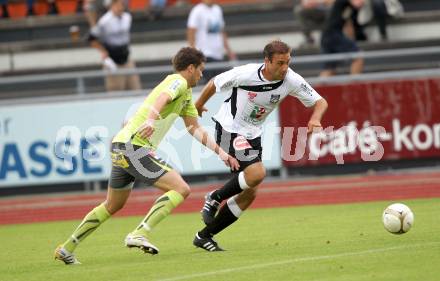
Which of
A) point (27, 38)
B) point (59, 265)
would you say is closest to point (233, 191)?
point (59, 265)

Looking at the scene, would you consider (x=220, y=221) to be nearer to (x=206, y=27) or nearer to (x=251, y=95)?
(x=251, y=95)

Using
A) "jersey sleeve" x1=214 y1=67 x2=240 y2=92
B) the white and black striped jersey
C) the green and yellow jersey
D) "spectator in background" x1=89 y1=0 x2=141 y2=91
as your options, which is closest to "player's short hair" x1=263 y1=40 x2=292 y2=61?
the white and black striped jersey

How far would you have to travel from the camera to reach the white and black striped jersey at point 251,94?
443 inches

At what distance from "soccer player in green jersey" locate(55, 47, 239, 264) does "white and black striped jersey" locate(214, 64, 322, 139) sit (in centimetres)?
72

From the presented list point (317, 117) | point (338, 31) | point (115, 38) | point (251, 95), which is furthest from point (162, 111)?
point (115, 38)

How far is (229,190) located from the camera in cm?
1120

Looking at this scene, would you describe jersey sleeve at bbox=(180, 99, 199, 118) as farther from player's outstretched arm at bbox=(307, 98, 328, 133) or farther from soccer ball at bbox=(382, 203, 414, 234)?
soccer ball at bbox=(382, 203, 414, 234)

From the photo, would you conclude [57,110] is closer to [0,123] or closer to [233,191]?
[0,123]

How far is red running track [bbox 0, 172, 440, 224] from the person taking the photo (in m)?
16.8

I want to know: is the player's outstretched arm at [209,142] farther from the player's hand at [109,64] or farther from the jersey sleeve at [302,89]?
the player's hand at [109,64]

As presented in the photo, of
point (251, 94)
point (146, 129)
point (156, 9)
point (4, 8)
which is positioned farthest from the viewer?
point (4, 8)

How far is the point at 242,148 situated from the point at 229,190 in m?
0.46

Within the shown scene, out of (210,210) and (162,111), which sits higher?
(162,111)

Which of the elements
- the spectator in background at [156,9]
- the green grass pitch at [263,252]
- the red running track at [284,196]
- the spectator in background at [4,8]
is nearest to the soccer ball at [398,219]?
the green grass pitch at [263,252]
